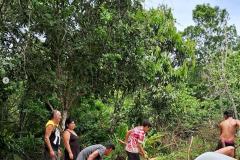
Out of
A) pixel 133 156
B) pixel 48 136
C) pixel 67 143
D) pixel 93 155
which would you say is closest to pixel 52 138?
pixel 48 136

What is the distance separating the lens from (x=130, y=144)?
30.8 ft

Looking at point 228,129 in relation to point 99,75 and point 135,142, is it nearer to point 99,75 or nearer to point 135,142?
point 135,142

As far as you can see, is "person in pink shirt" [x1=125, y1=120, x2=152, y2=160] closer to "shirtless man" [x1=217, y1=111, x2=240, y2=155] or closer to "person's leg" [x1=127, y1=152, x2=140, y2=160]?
"person's leg" [x1=127, y1=152, x2=140, y2=160]

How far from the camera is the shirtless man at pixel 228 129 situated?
9.04m

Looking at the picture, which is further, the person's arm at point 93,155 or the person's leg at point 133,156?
the person's leg at point 133,156

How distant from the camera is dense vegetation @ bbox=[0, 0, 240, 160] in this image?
35.1 ft

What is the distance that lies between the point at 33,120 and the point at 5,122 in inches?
52.8

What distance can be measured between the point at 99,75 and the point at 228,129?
4786 mm

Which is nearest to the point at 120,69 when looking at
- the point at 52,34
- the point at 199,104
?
the point at 52,34

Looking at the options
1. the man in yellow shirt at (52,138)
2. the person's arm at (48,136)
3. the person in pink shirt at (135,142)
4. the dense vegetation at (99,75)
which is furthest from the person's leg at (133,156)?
the dense vegetation at (99,75)

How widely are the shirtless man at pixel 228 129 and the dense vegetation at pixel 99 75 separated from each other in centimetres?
277

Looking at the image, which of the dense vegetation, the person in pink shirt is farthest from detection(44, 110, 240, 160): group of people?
the dense vegetation

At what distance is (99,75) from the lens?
12.9 meters

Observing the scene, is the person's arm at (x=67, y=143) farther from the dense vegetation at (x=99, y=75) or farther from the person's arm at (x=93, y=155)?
the dense vegetation at (x=99, y=75)
